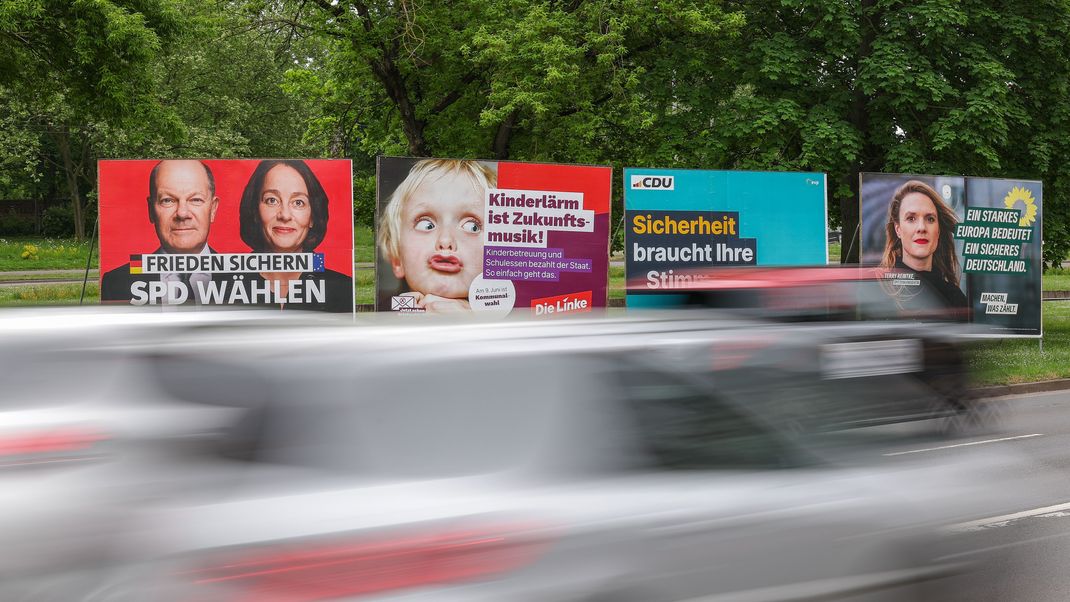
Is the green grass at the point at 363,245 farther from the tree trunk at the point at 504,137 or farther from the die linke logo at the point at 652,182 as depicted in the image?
the die linke logo at the point at 652,182

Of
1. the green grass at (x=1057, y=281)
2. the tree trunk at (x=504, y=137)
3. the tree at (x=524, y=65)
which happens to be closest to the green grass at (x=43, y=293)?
the tree at (x=524, y=65)

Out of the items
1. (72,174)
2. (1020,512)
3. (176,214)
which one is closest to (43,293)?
(176,214)

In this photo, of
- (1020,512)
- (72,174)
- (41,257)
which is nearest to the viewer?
(1020,512)

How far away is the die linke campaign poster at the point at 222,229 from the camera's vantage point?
1269 cm

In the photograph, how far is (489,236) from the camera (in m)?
13.7

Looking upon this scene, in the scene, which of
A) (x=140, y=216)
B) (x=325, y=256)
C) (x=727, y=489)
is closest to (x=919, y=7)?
(x=325, y=256)

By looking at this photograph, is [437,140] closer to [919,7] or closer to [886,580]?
[919,7]

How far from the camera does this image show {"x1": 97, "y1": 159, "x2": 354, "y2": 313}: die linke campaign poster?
12688 millimetres

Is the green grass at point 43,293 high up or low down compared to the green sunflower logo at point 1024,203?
down

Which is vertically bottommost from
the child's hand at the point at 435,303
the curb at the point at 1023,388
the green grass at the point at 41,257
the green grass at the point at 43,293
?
the curb at the point at 1023,388

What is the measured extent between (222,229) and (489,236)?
3.28 meters

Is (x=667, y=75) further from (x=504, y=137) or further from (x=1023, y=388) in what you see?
(x=1023, y=388)

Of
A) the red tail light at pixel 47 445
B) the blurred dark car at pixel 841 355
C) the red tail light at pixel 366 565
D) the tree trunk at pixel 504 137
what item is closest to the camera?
the red tail light at pixel 366 565

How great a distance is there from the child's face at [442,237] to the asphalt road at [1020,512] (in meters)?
6.56
